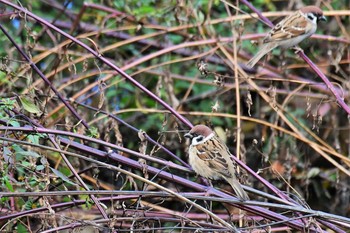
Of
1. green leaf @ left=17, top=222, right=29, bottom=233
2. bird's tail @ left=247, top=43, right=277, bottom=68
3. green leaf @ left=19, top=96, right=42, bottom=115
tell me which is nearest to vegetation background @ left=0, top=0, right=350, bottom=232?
bird's tail @ left=247, top=43, right=277, bottom=68

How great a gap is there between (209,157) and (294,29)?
1.42 m

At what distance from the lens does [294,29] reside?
4.50 metres

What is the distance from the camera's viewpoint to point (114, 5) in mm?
5410

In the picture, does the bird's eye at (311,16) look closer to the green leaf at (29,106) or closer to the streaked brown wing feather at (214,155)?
the streaked brown wing feather at (214,155)

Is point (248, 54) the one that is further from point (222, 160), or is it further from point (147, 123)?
point (222, 160)

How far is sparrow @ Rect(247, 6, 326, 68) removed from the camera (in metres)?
4.38

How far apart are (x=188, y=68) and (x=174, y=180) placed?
2.78 metres

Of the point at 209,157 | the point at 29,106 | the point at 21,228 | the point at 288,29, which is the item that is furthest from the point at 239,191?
the point at 288,29

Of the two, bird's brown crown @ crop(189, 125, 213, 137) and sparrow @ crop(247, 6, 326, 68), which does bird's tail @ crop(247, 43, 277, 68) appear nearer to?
sparrow @ crop(247, 6, 326, 68)

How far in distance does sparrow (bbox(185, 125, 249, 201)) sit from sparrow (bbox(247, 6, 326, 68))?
0.99 metres

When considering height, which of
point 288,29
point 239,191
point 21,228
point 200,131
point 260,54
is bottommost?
point 21,228

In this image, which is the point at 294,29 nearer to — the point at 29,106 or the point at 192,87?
the point at 192,87

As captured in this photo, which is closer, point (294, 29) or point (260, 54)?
point (260, 54)

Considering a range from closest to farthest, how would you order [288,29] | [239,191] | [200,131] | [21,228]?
[239,191] → [21,228] → [200,131] → [288,29]
